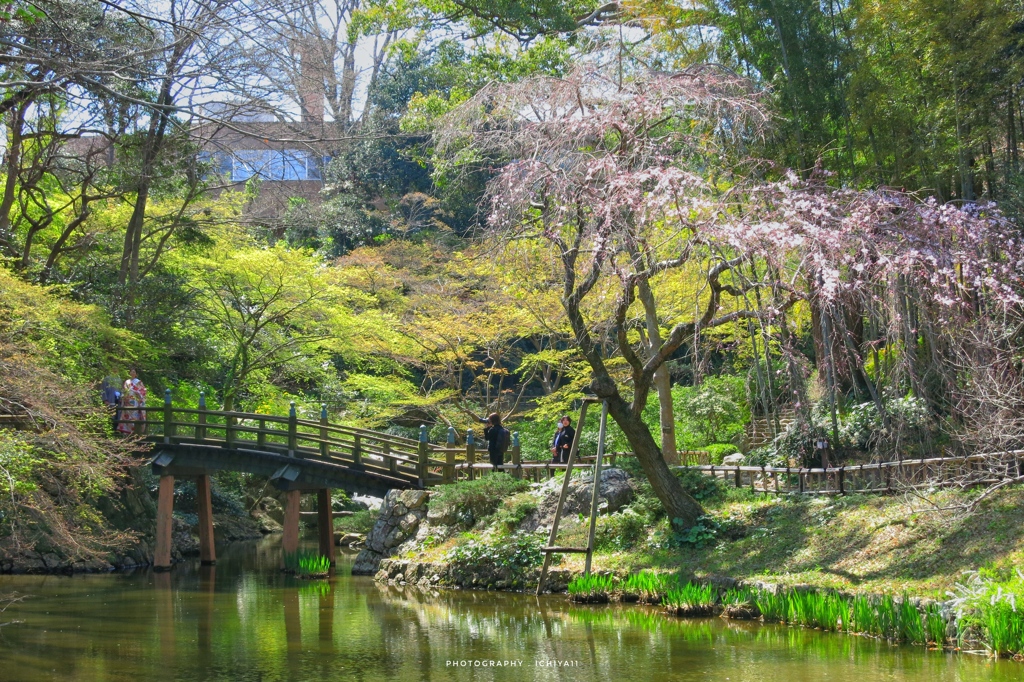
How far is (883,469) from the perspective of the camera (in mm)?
12062

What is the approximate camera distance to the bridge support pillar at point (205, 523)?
1839 centimetres

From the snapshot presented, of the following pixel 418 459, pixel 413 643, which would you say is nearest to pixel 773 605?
pixel 413 643

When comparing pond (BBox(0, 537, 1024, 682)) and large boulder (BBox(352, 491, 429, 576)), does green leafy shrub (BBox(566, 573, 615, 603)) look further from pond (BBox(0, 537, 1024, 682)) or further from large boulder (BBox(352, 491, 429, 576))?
large boulder (BBox(352, 491, 429, 576))

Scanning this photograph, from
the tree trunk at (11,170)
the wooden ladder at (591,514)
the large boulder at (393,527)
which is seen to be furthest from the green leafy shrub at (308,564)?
the tree trunk at (11,170)

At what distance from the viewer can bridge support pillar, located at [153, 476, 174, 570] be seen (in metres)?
17.5

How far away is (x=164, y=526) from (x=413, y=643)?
32.1 feet

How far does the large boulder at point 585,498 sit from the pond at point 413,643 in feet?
5.05

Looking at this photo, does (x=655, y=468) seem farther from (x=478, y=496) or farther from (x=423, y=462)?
(x=423, y=462)

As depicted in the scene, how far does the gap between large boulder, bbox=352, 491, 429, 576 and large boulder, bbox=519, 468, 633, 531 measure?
7.57 feet

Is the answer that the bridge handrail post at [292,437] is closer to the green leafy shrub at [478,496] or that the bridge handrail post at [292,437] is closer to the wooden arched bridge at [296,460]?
the wooden arched bridge at [296,460]

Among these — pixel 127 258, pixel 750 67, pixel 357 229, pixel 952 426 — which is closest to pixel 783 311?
pixel 952 426

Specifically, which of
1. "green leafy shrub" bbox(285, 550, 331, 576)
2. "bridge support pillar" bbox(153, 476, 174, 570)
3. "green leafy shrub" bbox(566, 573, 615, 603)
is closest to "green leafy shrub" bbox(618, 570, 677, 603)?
"green leafy shrub" bbox(566, 573, 615, 603)

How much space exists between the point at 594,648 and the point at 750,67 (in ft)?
35.6

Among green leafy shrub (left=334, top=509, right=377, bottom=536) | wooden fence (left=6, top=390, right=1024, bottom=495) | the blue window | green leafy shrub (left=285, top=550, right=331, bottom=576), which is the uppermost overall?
the blue window
